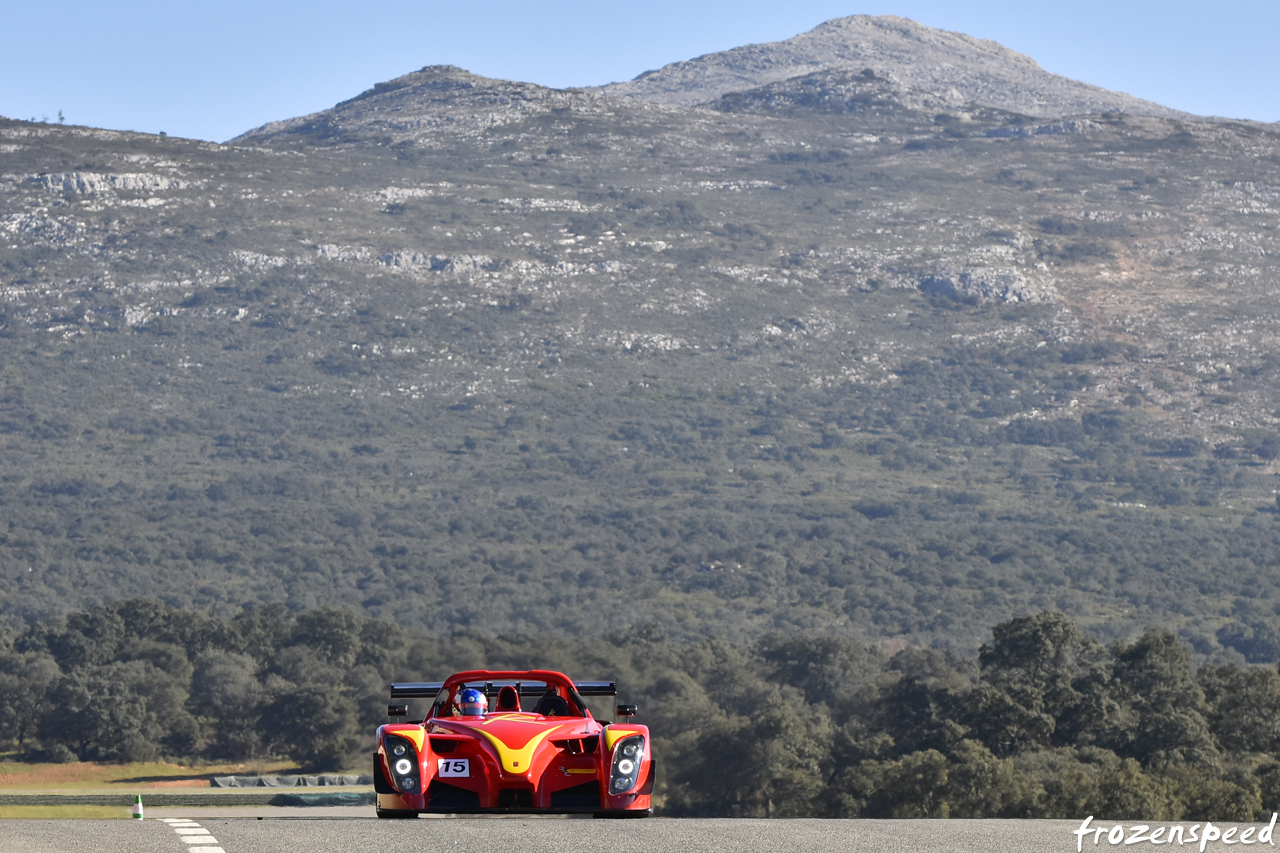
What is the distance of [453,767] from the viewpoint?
59.3 feet

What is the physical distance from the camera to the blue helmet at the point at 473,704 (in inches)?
763

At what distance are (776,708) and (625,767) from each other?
54735 millimetres

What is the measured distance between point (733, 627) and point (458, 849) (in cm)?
16709

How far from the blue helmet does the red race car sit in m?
0.75

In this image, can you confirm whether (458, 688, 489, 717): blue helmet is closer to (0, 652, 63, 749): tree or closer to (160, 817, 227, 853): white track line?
(160, 817, 227, 853): white track line

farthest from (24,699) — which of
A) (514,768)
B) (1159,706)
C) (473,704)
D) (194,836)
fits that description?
→ (514,768)

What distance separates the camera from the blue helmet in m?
19.4

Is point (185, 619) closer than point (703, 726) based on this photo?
No

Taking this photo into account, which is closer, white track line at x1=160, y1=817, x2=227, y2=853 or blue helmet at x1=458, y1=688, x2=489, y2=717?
white track line at x1=160, y1=817, x2=227, y2=853

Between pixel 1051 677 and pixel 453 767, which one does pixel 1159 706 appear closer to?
pixel 1051 677

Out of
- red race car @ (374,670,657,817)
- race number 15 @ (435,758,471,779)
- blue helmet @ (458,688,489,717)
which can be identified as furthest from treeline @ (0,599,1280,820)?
race number 15 @ (435,758,471,779)

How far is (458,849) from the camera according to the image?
58.7 ft

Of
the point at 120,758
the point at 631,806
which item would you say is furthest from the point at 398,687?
the point at 120,758

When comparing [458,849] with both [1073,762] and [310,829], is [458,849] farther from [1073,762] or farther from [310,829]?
[1073,762]
